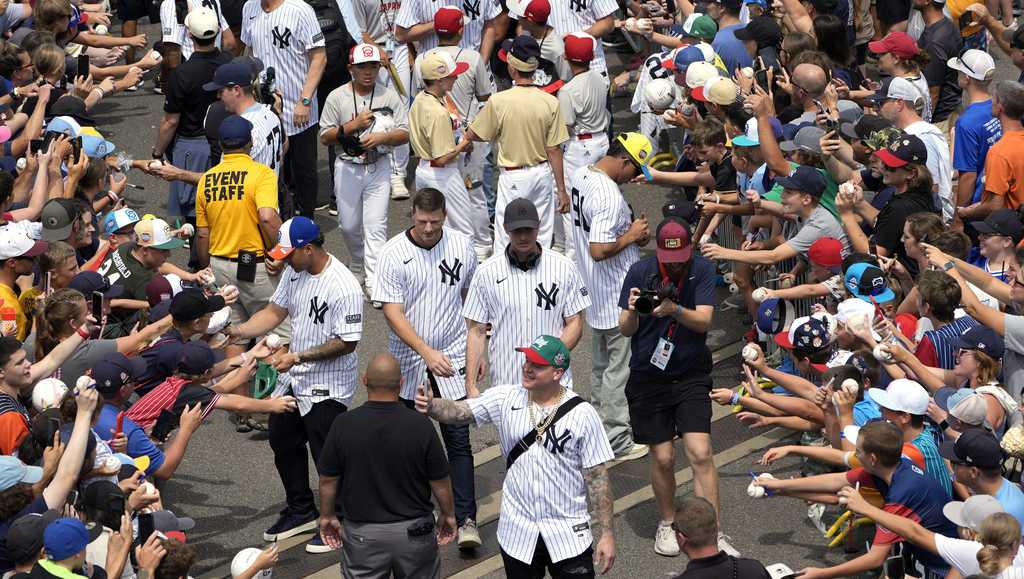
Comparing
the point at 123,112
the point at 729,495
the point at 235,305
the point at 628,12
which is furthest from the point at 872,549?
the point at 123,112

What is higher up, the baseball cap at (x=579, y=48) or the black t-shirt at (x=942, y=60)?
the baseball cap at (x=579, y=48)

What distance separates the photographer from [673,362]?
31.6 feet

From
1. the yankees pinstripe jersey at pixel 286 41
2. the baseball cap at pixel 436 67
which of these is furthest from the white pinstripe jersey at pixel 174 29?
the baseball cap at pixel 436 67

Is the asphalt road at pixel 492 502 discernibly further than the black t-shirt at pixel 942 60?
No

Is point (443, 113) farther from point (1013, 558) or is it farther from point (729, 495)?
point (1013, 558)

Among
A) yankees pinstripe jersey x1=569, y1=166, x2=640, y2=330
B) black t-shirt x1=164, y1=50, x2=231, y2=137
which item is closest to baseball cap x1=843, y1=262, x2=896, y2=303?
yankees pinstripe jersey x1=569, y1=166, x2=640, y2=330

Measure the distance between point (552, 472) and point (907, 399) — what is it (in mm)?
2036

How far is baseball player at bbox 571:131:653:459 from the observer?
428 inches

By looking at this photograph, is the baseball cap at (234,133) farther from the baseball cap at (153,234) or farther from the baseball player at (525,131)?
the baseball player at (525,131)

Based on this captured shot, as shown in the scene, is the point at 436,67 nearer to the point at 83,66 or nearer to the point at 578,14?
the point at 578,14

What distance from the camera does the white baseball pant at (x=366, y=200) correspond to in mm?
13406

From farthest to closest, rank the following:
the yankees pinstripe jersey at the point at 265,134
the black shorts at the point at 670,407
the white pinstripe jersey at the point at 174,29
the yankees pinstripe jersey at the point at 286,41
A: the white pinstripe jersey at the point at 174,29
the yankees pinstripe jersey at the point at 286,41
the yankees pinstripe jersey at the point at 265,134
the black shorts at the point at 670,407

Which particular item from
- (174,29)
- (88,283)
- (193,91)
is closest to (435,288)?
(88,283)

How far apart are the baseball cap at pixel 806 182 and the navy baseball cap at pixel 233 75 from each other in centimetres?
462
